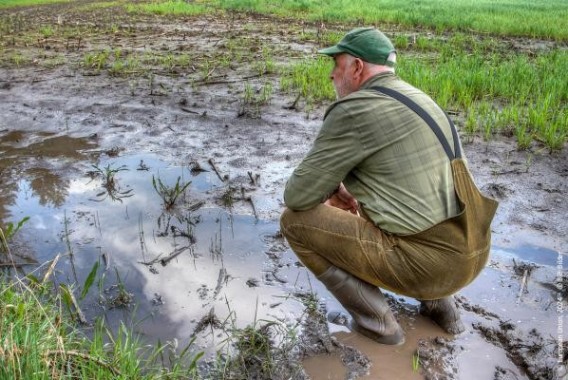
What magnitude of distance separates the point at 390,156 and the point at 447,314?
3.16 feet

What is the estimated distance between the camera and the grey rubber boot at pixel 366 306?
266 centimetres

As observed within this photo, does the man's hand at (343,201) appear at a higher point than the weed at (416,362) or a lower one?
higher

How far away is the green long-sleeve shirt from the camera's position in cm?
233

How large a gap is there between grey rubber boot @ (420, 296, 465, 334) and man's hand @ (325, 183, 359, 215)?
627mm

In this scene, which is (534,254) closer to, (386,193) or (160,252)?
(386,193)

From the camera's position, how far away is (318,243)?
271 centimetres

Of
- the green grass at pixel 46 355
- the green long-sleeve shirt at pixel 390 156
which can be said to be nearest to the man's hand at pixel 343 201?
the green long-sleeve shirt at pixel 390 156

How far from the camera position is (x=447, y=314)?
2738 millimetres

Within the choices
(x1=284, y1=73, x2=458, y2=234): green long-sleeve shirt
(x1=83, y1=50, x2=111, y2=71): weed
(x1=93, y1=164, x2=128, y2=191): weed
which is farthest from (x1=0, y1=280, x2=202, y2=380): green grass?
(x1=83, y1=50, x2=111, y2=71): weed

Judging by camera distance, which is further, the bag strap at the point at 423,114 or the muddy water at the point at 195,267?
the muddy water at the point at 195,267

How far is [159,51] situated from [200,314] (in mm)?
7413

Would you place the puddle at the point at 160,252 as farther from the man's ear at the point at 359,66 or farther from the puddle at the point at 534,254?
the puddle at the point at 534,254

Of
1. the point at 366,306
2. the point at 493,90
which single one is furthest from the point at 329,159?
the point at 493,90

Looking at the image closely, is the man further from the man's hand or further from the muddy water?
the muddy water
